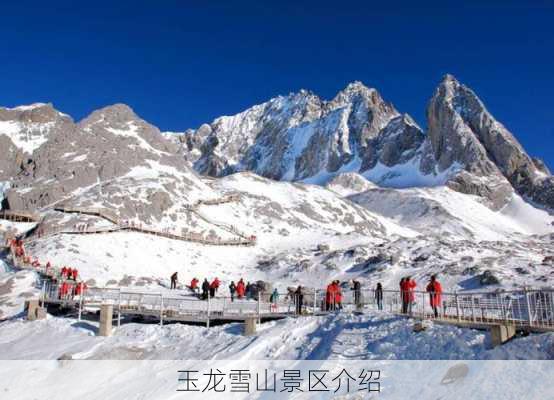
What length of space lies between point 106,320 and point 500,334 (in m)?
20.0

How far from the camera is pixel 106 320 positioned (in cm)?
2817

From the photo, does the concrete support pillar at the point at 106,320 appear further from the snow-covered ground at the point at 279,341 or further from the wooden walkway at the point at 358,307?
the wooden walkway at the point at 358,307

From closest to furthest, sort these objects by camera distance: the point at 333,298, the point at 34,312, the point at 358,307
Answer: the point at 333,298 < the point at 358,307 < the point at 34,312

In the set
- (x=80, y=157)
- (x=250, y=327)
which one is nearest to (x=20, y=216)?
(x=80, y=157)

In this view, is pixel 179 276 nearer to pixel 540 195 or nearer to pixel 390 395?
pixel 390 395

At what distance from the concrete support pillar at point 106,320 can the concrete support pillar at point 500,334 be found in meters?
19.5

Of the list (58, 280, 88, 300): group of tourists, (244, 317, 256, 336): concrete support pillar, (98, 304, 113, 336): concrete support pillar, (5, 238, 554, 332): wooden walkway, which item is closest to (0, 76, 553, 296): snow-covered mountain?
(5, 238, 554, 332): wooden walkway

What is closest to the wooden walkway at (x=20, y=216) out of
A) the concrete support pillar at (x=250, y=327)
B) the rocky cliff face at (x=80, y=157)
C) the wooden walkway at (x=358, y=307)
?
the rocky cliff face at (x=80, y=157)

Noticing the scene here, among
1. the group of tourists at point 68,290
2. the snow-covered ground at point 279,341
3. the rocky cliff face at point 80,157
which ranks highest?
the rocky cliff face at point 80,157

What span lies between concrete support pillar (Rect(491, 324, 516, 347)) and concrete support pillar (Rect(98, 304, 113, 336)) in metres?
19.5

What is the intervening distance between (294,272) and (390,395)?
44.8 m

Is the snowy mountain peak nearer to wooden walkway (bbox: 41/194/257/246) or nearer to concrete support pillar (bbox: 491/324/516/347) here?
wooden walkway (bbox: 41/194/257/246)

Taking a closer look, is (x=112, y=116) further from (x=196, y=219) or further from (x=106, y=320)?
(x=106, y=320)

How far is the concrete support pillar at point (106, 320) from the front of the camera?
92.1 ft
